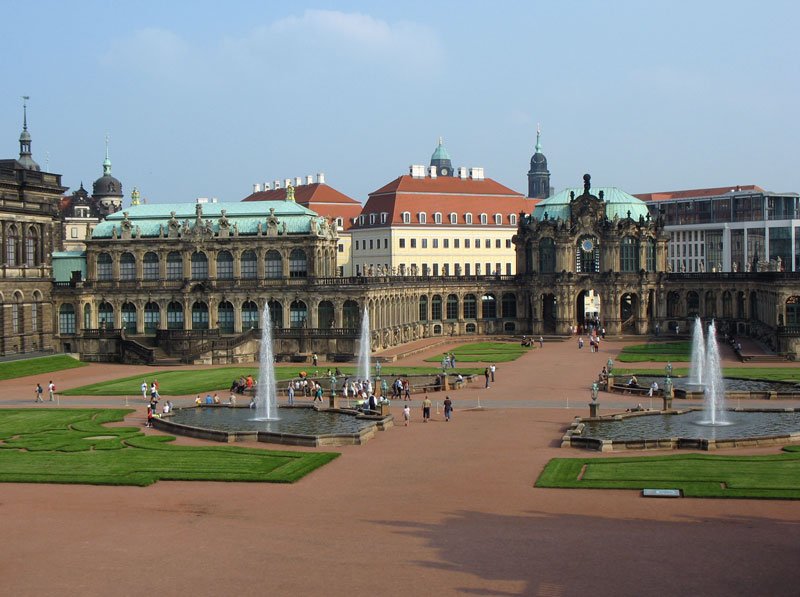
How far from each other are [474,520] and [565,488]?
719 cm

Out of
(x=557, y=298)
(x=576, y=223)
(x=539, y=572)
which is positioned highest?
(x=576, y=223)

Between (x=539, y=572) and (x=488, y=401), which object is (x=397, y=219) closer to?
(x=488, y=401)

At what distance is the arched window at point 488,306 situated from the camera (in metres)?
152

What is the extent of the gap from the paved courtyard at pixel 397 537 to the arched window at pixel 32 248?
72123 mm

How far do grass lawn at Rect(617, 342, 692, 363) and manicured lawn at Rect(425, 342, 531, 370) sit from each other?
11.2 metres

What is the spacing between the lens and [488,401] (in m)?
83.8

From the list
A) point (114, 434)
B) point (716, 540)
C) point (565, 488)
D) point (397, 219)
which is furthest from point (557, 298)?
point (716, 540)

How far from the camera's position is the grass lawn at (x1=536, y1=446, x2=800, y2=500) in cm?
4994

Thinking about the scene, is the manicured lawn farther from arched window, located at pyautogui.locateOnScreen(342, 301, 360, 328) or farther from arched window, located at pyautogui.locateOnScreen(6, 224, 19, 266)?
arched window, located at pyautogui.locateOnScreen(6, 224, 19, 266)

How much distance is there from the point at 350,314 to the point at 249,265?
12.9 metres

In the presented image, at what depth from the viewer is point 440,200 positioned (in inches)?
7205

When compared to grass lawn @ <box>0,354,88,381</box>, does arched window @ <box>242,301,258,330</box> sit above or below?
above

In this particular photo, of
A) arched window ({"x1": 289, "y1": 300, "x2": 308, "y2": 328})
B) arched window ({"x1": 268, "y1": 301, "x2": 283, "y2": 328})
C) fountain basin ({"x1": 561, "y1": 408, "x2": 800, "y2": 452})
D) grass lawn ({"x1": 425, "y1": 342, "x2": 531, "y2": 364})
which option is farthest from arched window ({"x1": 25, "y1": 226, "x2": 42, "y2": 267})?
fountain basin ({"x1": 561, "y1": 408, "x2": 800, "y2": 452})

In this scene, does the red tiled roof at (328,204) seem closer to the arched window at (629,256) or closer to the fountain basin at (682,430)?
the arched window at (629,256)
